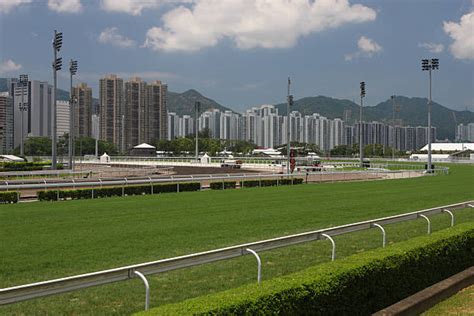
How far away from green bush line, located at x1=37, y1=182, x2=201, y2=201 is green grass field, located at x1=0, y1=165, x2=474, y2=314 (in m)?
1.45

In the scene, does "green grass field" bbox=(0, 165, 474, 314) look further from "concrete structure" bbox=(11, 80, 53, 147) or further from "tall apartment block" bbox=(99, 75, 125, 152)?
"tall apartment block" bbox=(99, 75, 125, 152)

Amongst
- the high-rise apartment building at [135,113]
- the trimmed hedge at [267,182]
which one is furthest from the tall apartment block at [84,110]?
the trimmed hedge at [267,182]

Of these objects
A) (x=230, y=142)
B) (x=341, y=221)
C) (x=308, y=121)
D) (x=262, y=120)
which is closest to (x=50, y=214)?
(x=341, y=221)

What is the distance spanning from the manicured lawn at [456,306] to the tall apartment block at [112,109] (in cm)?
9987

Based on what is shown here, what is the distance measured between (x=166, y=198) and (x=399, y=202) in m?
8.11

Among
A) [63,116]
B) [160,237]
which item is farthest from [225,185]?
[63,116]

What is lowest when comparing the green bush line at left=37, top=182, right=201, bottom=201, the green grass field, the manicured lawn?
the manicured lawn

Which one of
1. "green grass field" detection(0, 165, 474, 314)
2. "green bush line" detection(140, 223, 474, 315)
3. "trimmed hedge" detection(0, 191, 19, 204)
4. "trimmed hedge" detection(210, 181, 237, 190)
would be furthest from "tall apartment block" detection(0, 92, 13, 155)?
"green bush line" detection(140, 223, 474, 315)

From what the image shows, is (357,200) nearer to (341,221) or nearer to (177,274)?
(341,221)

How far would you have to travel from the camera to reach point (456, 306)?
5.97 meters

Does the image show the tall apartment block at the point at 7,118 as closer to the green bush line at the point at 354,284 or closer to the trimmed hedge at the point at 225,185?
the trimmed hedge at the point at 225,185

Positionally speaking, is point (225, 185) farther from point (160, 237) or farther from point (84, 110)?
point (84, 110)

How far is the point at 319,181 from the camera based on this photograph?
3159 centimetres

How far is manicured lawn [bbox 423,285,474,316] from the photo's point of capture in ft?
18.8
